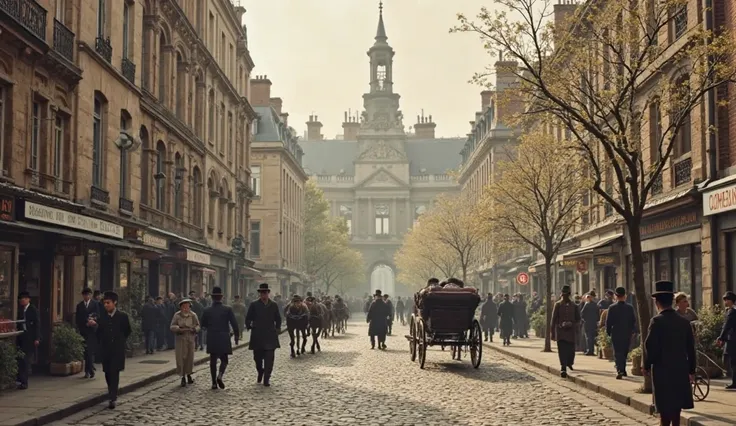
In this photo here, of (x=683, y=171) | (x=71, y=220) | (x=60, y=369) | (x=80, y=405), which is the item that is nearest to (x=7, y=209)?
(x=71, y=220)

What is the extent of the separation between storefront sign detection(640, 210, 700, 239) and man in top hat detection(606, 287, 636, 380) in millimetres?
4393

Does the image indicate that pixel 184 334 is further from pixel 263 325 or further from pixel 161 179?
pixel 161 179

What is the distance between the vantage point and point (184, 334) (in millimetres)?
16922

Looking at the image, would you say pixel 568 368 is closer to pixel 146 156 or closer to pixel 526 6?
pixel 526 6

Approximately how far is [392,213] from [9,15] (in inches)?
3736

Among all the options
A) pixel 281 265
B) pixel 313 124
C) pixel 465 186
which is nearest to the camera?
pixel 281 265

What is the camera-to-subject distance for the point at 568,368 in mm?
19750

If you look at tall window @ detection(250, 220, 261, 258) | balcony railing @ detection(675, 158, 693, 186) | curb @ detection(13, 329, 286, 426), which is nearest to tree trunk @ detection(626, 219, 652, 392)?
balcony railing @ detection(675, 158, 693, 186)

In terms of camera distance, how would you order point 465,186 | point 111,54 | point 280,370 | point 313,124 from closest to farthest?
point 280,370
point 111,54
point 465,186
point 313,124

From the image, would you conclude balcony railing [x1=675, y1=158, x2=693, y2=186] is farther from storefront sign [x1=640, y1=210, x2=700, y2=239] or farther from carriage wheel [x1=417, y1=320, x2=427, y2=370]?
carriage wheel [x1=417, y1=320, x2=427, y2=370]

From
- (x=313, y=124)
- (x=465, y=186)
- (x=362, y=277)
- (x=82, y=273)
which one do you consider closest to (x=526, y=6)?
A: (x=82, y=273)

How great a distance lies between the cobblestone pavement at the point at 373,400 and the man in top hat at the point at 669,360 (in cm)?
228

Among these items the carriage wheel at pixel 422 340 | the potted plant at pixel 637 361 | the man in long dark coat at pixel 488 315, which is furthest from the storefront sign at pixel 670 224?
the man in long dark coat at pixel 488 315

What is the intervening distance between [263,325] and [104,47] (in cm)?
939
